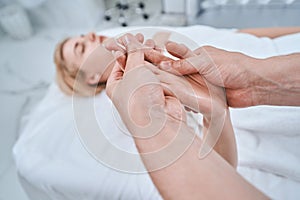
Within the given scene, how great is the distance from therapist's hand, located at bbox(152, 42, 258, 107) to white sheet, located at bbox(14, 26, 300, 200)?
12 centimetres

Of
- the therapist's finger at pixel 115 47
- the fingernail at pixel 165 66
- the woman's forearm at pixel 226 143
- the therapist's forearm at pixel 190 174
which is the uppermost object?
the therapist's finger at pixel 115 47

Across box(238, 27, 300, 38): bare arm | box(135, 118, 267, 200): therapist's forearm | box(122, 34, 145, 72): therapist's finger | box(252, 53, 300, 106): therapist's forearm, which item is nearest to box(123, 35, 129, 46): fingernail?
box(122, 34, 145, 72): therapist's finger

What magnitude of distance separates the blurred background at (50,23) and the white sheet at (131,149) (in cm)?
28

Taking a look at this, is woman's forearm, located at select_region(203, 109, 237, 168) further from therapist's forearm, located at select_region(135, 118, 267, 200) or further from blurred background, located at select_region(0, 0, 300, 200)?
blurred background, located at select_region(0, 0, 300, 200)

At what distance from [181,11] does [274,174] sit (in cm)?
109

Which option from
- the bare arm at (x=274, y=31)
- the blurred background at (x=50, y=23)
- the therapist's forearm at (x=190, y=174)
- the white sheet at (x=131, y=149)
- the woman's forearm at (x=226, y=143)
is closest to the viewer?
the therapist's forearm at (x=190, y=174)

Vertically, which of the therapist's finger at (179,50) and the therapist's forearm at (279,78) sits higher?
the therapist's finger at (179,50)

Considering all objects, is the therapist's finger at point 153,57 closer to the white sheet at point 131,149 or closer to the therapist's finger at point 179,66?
the therapist's finger at point 179,66

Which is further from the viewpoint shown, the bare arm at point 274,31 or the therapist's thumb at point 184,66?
the bare arm at point 274,31

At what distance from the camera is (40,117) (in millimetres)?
914

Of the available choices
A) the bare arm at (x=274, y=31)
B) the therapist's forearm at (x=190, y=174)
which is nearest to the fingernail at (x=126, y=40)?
the therapist's forearm at (x=190, y=174)

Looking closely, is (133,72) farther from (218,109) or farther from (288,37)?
(288,37)

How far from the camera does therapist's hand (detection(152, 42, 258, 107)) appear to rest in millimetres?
451

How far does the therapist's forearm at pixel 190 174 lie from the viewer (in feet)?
1.24
